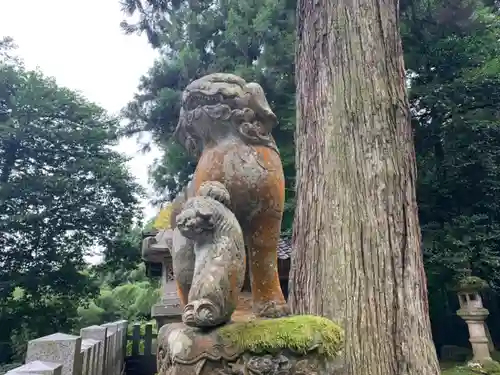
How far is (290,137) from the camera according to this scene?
7.36 m

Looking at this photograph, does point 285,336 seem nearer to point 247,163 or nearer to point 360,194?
point 247,163

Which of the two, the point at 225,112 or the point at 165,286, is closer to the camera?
the point at 225,112

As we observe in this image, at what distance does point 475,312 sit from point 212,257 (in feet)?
21.8

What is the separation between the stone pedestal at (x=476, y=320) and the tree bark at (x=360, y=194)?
5.09 metres

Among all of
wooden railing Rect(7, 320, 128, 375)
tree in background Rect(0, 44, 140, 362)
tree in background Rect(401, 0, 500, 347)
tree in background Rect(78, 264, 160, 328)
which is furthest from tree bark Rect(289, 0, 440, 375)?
tree in background Rect(78, 264, 160, 328)

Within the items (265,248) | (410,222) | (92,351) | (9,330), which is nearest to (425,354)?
(410,222)

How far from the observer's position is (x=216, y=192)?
1.35 metres

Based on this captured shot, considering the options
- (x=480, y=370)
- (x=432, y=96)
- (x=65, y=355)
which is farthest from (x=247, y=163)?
(x=432, y=96)

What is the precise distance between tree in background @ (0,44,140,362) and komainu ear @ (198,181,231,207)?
8.15 m

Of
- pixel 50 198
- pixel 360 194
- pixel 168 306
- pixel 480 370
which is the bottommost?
pixel 480 370

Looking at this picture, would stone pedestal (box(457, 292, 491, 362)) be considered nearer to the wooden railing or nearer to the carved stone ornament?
the wooden railing

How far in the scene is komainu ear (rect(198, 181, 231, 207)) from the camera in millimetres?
1342

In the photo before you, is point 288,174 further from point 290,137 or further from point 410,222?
point 410,222

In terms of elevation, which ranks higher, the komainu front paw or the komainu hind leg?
the komainu hind leg
